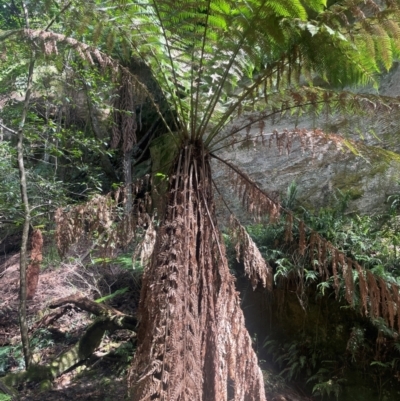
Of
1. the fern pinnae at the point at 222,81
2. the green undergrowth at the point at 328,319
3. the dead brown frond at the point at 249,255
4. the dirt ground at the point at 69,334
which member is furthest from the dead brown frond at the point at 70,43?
the dirt ground at the point at 69,334

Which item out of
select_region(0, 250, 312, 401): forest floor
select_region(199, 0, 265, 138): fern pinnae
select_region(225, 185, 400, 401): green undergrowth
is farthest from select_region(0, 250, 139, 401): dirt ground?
select_region(199, 0, 265, 138): fern pinnae

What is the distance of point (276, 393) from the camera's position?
2.89m

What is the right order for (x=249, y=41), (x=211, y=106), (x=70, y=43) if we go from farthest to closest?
(x=211, y=106)
(x=70, y=43)
(x=249, y=41)

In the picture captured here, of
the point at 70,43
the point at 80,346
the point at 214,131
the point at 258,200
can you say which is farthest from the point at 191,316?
the point at 80,346

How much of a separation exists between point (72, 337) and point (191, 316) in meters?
3.15

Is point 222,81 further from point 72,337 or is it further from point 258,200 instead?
point 72,337

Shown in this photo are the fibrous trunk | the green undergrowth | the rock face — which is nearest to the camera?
the fibrous trunk

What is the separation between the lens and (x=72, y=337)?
416cm

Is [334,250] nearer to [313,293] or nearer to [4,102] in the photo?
[313,293]

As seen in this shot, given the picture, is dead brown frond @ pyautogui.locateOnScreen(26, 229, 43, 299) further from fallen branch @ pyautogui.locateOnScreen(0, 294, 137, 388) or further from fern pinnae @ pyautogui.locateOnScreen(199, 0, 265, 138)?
fern pinnae @ pyautogui.locateOnScreen(199, 0, 265, 138)

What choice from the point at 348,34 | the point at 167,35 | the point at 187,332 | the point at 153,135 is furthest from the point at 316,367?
the point at 153,135

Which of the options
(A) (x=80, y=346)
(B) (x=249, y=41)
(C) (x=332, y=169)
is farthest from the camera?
(C) (x=332, y=169)

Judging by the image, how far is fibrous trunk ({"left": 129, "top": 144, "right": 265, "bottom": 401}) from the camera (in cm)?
140

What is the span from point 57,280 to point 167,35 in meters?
3.97
